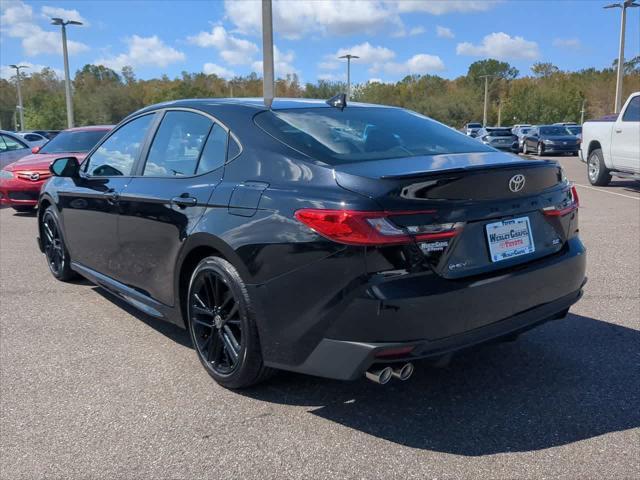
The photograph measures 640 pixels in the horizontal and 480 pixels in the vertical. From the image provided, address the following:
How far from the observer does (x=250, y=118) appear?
11.0 ft

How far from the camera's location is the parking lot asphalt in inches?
104

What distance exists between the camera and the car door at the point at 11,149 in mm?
12531

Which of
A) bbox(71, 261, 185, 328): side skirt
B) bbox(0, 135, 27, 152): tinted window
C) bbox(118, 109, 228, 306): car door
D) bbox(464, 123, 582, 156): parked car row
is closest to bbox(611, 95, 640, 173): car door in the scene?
bbox(118, 109, 228, 306): car door

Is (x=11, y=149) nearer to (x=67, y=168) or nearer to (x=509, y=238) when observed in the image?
(x=67, y=168)

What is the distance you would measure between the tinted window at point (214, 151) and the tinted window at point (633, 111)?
10686mm

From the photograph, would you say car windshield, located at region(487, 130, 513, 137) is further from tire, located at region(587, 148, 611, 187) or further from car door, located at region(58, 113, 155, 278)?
car door, located at region(58, 113, 155, 278)

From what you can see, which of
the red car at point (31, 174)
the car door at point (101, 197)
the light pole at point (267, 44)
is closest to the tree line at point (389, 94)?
the light pole at point (267, 44)

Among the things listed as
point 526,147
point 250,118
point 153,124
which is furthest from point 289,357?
point 526,147

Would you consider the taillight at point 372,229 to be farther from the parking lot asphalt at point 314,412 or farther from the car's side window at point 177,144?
the car's side window at point 177,144

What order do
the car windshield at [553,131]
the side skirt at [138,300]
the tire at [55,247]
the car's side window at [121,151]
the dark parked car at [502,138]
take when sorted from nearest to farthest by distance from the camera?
the side skirt at [138,300], the car's side window at [121,151], the tire at [55,247], the car windshield at [553,131], the dark parked car at [502,138]

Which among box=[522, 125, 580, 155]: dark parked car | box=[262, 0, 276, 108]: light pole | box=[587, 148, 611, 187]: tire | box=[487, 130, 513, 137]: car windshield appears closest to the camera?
box=[587, 148, 611, 187]: tire

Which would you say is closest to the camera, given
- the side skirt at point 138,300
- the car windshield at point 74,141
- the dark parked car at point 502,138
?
the side skirt at point 138,300

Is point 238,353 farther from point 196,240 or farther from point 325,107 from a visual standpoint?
point 325,107

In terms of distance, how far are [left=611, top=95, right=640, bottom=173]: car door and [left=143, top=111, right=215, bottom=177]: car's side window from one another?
10.3 metres
